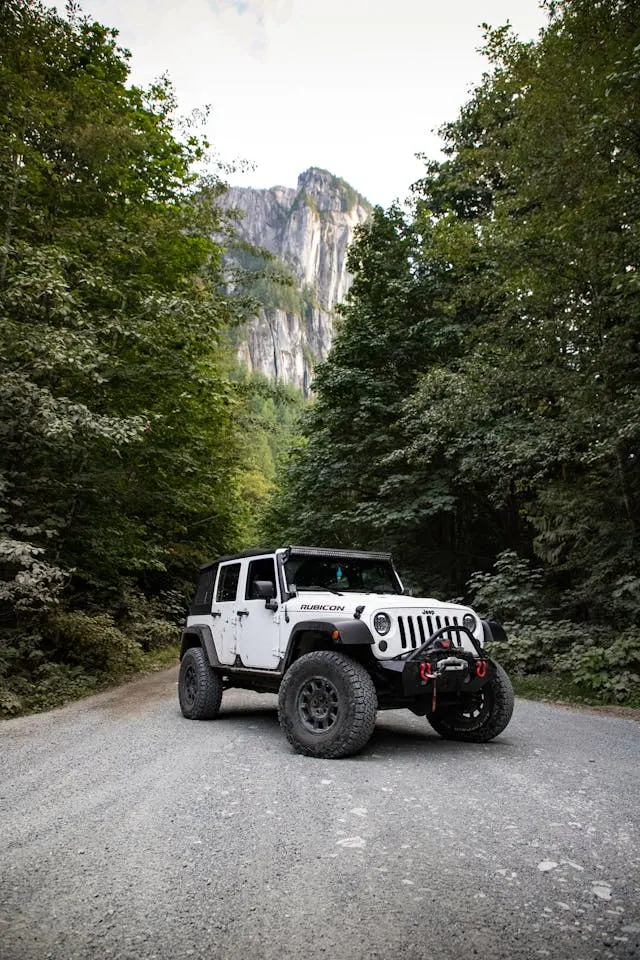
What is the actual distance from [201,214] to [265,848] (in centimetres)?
1246

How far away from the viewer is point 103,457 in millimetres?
10906

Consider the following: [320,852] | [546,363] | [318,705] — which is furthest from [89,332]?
[546,363]

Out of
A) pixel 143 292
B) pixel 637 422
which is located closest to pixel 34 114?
pixel 143 292

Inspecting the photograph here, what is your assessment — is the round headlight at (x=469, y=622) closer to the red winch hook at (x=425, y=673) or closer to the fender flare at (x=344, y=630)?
the red winch hook at (x=425, y=673)

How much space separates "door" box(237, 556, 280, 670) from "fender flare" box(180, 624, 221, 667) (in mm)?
586

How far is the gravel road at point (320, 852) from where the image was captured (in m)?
2.21

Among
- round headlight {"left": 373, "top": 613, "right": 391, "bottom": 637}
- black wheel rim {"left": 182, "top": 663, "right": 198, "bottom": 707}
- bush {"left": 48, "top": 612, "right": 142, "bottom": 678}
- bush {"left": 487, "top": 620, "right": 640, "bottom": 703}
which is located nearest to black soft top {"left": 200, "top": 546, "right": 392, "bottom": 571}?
round headlight {"left": 373, "top": 613, "right": 391, "bottom": 637}

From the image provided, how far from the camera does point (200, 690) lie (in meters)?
6.90

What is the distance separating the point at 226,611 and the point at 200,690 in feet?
3.22

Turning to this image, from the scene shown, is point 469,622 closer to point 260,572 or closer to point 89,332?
point 260,572

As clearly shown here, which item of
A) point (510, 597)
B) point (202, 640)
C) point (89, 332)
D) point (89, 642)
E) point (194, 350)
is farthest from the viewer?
point (194, 350)

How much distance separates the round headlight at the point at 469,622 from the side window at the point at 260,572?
2.07 meters

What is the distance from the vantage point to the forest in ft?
27.0

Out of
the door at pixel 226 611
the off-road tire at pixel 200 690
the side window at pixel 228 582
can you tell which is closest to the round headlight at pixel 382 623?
the door at pixel 226 611
